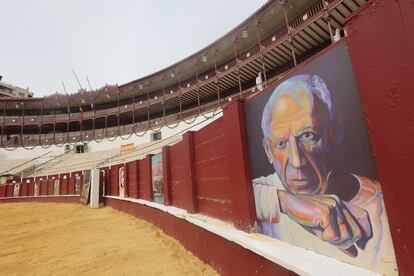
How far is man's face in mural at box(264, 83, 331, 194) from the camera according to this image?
83.4 inches

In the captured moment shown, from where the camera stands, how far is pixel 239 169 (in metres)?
3.33

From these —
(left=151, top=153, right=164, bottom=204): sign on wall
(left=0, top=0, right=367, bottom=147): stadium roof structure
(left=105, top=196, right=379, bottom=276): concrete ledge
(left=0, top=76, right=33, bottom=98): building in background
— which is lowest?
(left=105, top=196, right=379, bottom=276): concrete ledge

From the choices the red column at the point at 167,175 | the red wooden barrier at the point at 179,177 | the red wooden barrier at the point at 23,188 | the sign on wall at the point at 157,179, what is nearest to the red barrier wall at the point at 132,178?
the sign on wall at the point at 157,179

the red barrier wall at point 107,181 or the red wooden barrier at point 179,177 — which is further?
the red barrier wall at point 107,181

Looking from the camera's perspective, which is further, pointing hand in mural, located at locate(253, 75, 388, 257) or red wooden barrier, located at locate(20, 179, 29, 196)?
red wooden barrier, located at locate(20, 179, 29, 196)

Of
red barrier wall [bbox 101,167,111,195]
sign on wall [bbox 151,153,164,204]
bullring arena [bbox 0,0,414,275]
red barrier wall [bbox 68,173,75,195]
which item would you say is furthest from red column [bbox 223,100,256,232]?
red barrier wall [bbox 68,173,75,195]

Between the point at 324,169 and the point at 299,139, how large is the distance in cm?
36

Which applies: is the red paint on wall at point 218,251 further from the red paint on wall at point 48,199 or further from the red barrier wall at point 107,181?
the red paint on wall at point 48,199

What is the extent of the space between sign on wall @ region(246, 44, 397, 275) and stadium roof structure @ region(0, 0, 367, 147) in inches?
288

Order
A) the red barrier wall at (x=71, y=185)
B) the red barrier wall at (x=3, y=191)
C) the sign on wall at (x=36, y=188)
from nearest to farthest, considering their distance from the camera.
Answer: the red barrier wall at (x=71, y=185)
the sign on wall at (x=36, y=188)
the red barrier wall at (x=3, y=191)

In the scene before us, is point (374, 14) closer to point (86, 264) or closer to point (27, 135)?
point (86, 264)

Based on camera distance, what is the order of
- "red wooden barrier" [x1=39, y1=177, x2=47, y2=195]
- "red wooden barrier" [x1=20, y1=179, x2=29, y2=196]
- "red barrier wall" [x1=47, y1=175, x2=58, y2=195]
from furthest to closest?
"red wooden barrier" [x1=20, y1=179, x2=29, y2=196]
"red wooden barrier" [x1=39, y1=177, x2=47, y2=195]
"red barrier wall" [x1=47, y1=175, x2=58, y2=195]

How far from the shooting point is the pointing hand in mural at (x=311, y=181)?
1826 mm

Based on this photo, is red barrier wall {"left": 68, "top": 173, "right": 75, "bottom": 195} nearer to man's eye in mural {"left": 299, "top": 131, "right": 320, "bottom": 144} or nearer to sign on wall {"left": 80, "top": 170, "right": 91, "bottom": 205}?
sign on wall {"left": 80, "top": 170, "right": 91, "bottom": 205}
